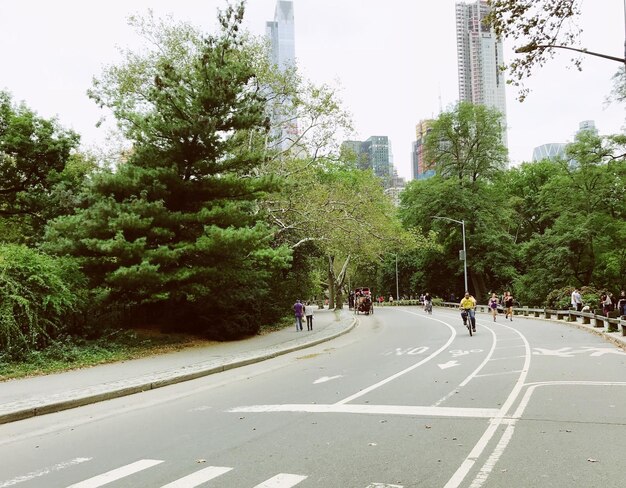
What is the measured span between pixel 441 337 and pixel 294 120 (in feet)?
49.8

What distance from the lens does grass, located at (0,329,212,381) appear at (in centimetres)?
1303

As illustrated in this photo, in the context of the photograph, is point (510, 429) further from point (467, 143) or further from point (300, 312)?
point (467, 143)

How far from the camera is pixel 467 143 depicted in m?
57.1

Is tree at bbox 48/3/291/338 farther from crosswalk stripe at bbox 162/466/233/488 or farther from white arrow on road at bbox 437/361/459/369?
crosswalk stripe at bbox 162/466/233/488

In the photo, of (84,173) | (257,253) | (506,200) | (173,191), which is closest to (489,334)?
(257,253)

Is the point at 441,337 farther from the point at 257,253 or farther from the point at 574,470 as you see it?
the point at 574,470

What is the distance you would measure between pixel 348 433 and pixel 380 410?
56.7 inches

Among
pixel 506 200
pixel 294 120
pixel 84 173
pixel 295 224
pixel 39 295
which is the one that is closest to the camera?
pixel 39 295

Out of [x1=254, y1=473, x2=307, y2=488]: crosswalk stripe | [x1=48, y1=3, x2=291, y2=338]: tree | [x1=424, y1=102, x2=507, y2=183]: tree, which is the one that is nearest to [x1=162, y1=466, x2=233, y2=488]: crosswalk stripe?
[x1=254, y1=473, x2=307, y2=488]: crosswalk stripe

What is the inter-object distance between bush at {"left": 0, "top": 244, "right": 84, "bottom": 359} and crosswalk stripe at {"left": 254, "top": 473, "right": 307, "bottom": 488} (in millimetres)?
10751

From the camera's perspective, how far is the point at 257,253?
19797 mm

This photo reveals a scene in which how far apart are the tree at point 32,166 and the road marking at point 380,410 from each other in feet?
55.8

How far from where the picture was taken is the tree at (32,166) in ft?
74.0

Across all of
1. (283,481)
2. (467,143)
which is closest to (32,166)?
(283,481)
